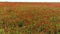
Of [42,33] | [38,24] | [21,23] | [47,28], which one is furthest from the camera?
[21,23]

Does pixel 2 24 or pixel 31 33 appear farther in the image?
pixel 2 24

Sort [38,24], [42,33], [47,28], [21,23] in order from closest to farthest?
[42,33]
[47,28]
[38,24]
[21,23]

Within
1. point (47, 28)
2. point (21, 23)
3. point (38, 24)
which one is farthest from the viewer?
point (21, 23)

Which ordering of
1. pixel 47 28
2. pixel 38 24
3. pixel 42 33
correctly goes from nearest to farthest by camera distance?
pixel 42 33, pixel 47 28, pixel 38 24

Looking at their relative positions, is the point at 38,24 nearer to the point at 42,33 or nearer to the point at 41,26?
the point at 41,26

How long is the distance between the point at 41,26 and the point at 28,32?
0.81m

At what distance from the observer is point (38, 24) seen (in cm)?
872

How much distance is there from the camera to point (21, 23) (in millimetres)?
9742

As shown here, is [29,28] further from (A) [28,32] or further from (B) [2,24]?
(B) [2,24]

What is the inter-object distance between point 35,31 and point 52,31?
533 millimetres

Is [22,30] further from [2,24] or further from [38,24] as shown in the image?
[2,24]

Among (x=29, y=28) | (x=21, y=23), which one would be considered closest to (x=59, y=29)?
(x=29, y=28)

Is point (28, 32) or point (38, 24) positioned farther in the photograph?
point (38, 24)

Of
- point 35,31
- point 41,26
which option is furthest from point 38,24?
point 35,31
